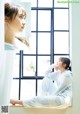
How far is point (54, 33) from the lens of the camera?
3.29 metres

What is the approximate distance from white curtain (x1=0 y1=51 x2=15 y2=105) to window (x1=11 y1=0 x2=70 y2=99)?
23.6 inches

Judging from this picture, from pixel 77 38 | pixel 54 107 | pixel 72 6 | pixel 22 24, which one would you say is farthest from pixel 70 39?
pixel 54 107

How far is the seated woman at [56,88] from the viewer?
2865 mm

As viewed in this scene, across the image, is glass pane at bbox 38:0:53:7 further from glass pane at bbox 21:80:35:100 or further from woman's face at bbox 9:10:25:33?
glass pane at bbox 21:80:35:100

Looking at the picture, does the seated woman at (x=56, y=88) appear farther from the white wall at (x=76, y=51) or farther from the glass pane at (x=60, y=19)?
the glass pane at (x=60, y=19)

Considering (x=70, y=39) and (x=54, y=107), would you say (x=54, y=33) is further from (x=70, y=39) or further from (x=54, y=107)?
(x=54, y=107)

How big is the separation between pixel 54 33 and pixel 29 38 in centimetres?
47

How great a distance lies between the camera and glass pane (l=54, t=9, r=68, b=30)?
130 inches

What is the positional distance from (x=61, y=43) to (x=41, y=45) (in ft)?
0.85

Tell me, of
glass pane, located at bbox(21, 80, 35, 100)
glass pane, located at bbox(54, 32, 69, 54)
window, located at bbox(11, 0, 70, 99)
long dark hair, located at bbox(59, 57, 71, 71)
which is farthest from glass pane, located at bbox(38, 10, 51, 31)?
glass pane, located at bbox(21, 80, 35, 100)

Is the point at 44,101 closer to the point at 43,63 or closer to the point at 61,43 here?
the point at 43,63

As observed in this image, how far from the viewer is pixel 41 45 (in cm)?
329

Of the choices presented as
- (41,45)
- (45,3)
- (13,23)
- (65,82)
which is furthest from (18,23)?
(65,82)

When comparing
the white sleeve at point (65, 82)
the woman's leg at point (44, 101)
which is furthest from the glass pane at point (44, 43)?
the woman's leg at point (44, 101)
